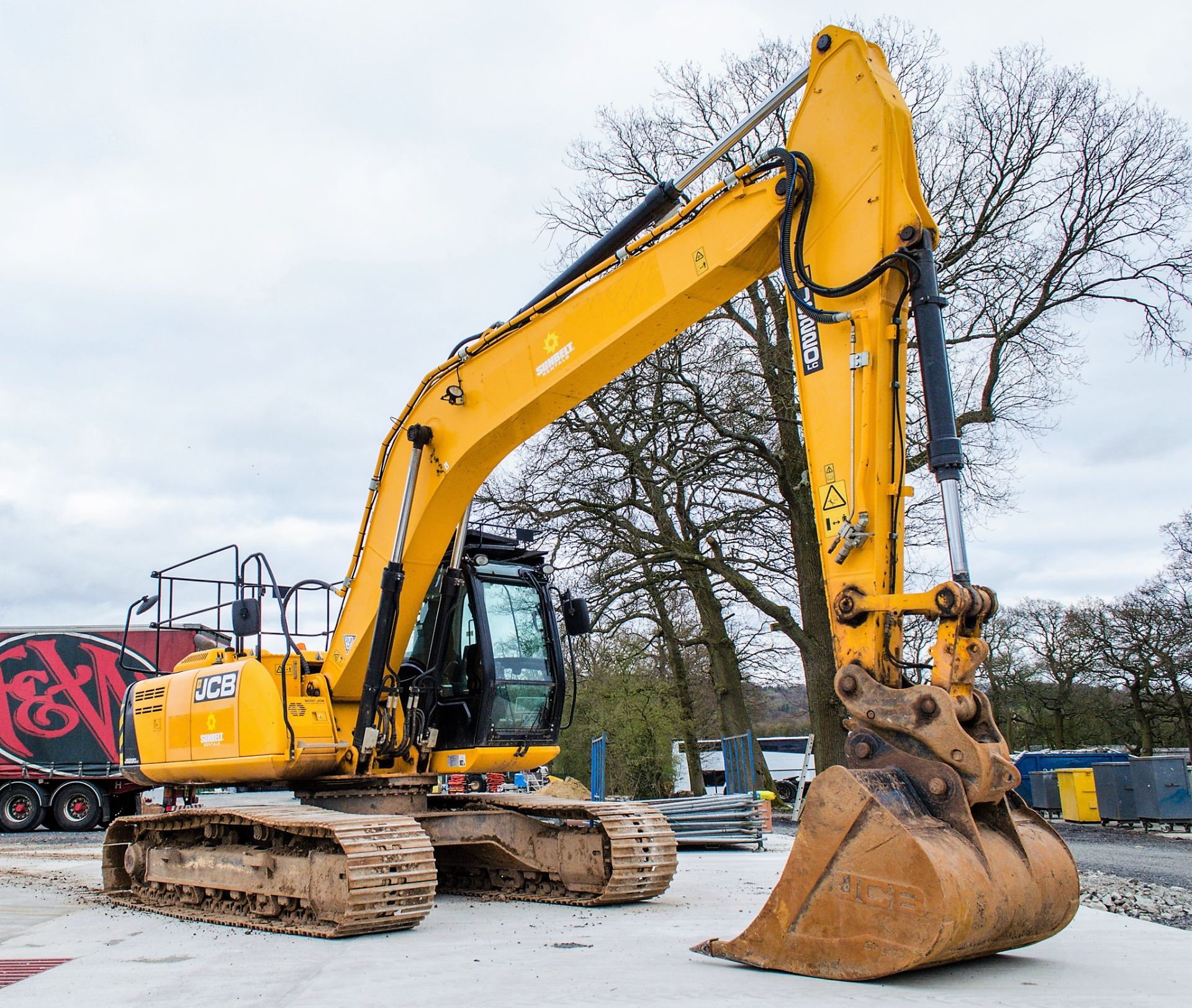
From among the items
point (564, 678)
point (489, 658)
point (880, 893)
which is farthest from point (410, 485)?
point (880, 893)

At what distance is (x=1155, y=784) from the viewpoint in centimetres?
1719

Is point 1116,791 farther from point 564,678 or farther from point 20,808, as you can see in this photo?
point 20,808

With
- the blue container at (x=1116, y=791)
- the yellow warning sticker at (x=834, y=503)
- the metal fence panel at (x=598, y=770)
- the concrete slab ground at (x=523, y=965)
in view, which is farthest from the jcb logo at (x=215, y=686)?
the blue container at (x=1116, y=791)

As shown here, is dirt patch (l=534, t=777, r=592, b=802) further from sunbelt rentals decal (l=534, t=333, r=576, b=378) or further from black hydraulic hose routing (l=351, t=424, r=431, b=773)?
sunbelt rentals decal (l=534, t=333, r=576, b=378)

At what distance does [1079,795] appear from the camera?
18531 millimetres

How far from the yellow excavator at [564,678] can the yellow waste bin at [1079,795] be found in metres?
12.7

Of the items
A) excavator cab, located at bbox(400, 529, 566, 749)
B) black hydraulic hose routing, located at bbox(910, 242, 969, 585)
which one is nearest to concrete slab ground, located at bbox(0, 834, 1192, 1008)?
excavator cab, located at bbox(400, 529, 566, 749)

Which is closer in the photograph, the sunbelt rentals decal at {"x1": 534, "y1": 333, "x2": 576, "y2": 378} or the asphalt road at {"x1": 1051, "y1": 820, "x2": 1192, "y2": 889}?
the sunbelt rentals decal at {"x1": 534, "y1": 333, "x2": 576, "y2": 378}

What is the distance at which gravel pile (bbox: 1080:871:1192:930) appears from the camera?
8008mm

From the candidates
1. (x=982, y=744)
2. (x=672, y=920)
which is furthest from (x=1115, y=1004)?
(x=672, y=920)

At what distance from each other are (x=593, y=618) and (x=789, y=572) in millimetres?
3532

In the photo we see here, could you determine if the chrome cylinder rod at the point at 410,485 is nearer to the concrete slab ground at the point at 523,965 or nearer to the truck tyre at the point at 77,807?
the concrete slab ground at the point at 523,965

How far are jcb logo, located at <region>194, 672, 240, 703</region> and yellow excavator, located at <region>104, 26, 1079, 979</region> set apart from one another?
3 cm

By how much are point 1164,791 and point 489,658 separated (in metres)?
13.4
